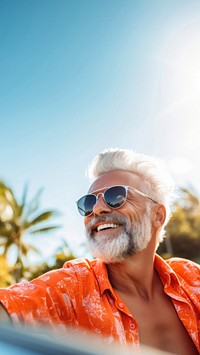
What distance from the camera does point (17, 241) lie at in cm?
2770

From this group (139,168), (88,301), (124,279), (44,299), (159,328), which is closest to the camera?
(44,299)

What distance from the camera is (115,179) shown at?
10.3 ft

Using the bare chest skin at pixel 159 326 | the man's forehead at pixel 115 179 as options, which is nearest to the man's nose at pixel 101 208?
the man's forehead at pixel 115 179

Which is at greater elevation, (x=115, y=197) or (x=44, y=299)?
(x=115, y=197)

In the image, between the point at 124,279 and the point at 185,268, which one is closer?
the point at 124,279

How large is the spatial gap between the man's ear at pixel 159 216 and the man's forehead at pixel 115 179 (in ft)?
0.78

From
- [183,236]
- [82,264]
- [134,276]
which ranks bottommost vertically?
[134,276]

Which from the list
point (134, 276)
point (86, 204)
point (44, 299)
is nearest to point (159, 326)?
point (134, 276)

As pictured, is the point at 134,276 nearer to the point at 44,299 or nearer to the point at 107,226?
the point at 107,226

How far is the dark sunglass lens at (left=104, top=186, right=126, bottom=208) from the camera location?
9.71 feet

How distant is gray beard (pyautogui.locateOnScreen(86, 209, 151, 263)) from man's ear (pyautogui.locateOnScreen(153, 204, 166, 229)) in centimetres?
19

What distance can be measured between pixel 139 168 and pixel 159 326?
1.10 metres

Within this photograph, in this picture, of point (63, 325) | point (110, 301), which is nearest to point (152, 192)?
point (110, 301)

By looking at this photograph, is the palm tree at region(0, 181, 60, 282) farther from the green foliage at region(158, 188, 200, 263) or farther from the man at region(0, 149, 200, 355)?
the man at region(0, 149, 200, 355)
